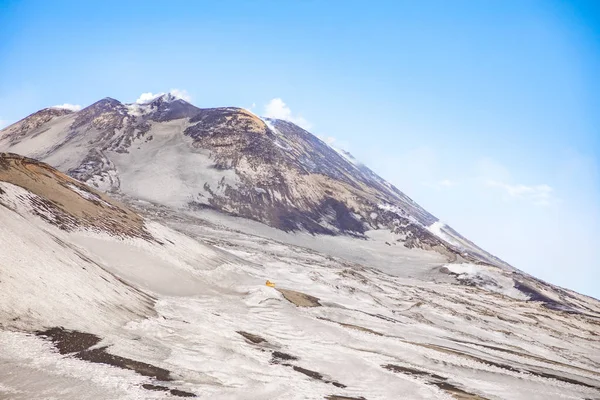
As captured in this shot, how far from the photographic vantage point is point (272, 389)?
51.0ft

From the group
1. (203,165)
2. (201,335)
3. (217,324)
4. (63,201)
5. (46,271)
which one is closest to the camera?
(46,271)

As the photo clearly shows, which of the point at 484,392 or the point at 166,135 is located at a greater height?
the point at 166,135

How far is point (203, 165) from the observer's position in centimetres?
13562

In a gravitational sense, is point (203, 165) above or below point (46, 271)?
above

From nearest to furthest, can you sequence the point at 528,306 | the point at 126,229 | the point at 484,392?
the point at 484,392, the point at 126,229, the point at 528,306

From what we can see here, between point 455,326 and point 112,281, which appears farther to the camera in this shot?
point 455,326

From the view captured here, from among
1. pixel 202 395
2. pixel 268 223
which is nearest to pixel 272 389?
pixel 202 395

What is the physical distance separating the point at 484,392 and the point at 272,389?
12.0 meters

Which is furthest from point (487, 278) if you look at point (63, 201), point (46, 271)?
point (46, 271)

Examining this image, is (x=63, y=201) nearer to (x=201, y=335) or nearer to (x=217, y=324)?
(x=217, y=324)

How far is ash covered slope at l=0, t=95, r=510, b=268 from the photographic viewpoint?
11981cm

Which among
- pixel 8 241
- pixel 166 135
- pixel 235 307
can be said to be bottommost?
pixel 235 307

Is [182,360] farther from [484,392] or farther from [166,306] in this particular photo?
[484,392]

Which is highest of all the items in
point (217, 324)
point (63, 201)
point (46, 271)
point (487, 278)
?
A: point (487, 278)
